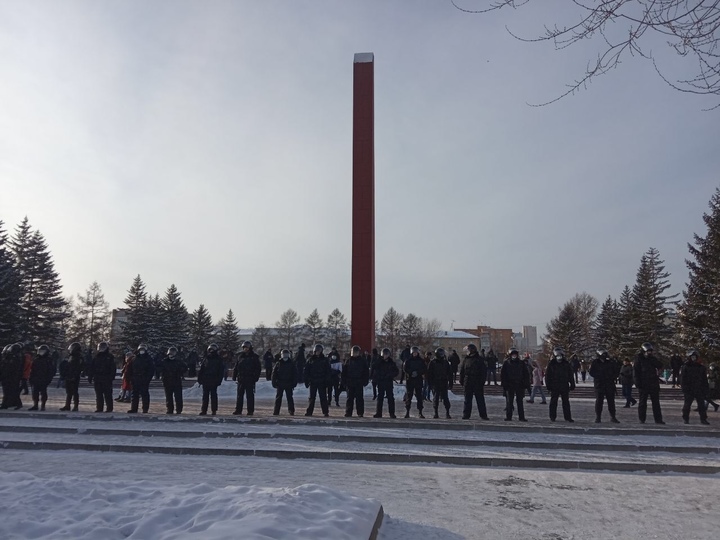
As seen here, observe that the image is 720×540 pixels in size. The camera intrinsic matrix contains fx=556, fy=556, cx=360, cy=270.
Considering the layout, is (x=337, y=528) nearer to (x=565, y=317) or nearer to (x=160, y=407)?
(x=160, y=407)

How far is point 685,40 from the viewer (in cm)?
513

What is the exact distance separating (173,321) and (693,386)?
49500 millimetres

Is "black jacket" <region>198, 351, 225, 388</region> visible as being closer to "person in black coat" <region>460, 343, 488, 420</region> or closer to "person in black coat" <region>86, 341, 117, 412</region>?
"person in black coat" <region>86, 341, 117, 412</region>

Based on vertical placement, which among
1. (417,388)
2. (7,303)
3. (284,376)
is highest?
(7,303)

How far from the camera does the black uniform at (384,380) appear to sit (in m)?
14.2

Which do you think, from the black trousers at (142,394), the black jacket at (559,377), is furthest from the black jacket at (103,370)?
the black jacket at (559,377)

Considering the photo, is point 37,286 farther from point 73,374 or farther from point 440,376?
point 440,376

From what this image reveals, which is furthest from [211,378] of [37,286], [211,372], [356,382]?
[37,286]

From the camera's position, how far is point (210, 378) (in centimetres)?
1462

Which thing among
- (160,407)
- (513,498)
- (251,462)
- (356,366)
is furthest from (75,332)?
(513,498)

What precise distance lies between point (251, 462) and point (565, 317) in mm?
48665

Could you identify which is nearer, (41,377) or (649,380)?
(649,380)

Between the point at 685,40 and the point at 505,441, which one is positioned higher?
the point at 685,40

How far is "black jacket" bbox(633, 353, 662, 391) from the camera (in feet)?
43.3
